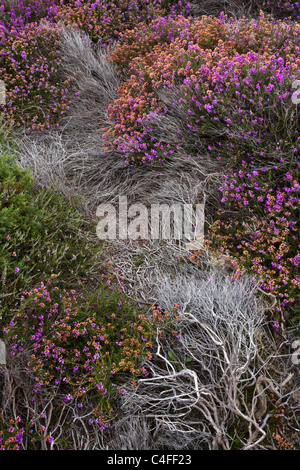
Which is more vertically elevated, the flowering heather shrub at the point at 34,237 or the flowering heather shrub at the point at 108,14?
the flowering heather shrub at the point at 108,14

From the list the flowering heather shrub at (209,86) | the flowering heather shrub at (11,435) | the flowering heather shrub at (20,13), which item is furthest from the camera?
the flowering heather shrub at (20,13)

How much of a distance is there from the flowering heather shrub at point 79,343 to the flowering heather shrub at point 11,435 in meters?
0.23

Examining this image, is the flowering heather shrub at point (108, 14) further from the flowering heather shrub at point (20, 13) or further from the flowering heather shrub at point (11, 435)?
the flowering heather shrub at point (11, 435)

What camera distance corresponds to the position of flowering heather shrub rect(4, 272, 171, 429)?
2.28 m

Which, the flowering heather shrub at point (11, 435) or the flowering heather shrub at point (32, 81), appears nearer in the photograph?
the flowering heather shrub at point (11, 435)

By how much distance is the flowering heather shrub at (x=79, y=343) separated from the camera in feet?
7.48

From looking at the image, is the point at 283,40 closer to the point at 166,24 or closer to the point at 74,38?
the point at 166,24

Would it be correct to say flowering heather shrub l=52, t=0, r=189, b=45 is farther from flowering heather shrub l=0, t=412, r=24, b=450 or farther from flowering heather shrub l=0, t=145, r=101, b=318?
flowering heather shrub l=0, t=412, r=24, b=450

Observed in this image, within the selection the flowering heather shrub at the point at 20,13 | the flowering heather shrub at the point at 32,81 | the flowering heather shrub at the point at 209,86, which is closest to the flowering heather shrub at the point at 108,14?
the flowering heather shrub at the point at 20,13

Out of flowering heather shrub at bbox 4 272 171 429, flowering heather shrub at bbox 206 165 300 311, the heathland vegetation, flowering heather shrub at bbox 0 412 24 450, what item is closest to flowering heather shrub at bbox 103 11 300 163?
the heathland vegetation

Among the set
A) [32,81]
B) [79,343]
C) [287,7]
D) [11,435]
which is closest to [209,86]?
[32,81]

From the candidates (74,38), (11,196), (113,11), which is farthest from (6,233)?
(113,11)

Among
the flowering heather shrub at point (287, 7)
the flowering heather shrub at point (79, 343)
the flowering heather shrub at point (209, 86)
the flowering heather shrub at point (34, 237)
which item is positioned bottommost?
the flowering heather shrub at point (79, 343)

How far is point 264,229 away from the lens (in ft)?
9.36
